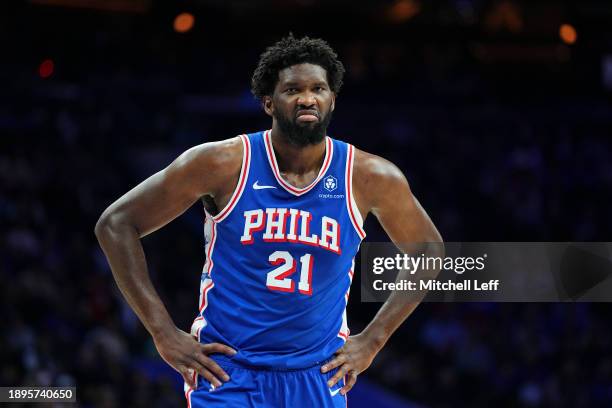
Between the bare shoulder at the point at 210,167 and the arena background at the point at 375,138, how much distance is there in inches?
251

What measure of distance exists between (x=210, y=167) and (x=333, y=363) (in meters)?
0.99

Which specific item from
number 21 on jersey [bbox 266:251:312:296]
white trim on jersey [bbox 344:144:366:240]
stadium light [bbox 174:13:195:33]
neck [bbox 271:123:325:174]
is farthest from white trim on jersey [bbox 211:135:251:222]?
stadium light [bbox 174:13:195:33]

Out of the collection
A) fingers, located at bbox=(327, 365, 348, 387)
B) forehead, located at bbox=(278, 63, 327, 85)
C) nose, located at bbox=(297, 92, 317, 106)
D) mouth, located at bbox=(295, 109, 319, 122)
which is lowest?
fingers, located at bbox=(327, 365, 348, 387)

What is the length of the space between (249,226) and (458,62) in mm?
12444

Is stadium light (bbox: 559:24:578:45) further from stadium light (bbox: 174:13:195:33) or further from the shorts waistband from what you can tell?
the shorts waistband

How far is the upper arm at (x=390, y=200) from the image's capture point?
4105 mm

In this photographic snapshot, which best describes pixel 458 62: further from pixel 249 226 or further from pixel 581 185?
pixel 249 226

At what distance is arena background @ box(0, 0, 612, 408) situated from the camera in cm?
1151

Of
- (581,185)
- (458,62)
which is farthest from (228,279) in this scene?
(458,62)

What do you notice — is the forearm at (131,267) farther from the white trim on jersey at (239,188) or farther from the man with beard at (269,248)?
the white trim on jersey at (239,188)

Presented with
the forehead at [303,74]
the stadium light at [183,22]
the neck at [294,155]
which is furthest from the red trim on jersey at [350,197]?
the stadium light at [183,22]

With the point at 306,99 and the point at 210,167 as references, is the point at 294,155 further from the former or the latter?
the point at 210,167

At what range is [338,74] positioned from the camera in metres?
4.11

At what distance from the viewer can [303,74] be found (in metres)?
3.94
